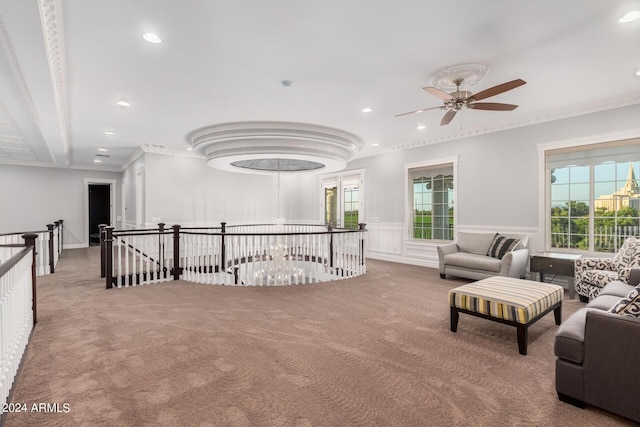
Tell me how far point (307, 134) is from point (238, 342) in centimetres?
425

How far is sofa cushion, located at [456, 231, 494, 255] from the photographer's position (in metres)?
5.98

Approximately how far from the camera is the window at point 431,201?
709 centimetres

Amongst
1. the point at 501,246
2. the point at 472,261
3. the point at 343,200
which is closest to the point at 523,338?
the point at 472,261

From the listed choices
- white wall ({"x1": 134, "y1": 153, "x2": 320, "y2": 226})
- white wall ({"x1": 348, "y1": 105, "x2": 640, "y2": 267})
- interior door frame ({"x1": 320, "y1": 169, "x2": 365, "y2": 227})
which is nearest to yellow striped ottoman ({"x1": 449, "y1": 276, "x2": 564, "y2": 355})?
white wall ({"x1": 348, "y1": 105, "x2": 640, "y2": 267})

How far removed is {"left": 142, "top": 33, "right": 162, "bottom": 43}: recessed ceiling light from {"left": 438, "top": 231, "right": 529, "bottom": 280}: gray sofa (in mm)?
5537

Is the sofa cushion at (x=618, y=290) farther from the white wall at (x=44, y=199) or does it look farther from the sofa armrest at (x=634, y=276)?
the white wall at (x=44, y=199)

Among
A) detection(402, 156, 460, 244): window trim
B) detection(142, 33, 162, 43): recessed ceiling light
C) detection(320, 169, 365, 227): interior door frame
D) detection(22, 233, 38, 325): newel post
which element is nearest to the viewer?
detection(142, 33, 162, 43): recessed ceiling light

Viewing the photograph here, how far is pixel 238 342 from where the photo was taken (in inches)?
119

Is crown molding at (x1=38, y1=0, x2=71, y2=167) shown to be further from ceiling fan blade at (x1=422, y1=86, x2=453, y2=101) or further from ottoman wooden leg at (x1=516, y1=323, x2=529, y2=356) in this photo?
ottoman wooden leg at (x1=516, y1=323, x2=529, y2=356)

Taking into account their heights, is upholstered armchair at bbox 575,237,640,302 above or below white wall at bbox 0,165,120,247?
below

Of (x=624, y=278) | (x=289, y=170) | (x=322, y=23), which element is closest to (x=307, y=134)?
(x=289, y=170)

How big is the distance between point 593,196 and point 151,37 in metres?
6.67

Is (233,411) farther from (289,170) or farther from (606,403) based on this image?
(289,170)

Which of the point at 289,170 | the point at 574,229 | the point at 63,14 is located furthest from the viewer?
the point at 289,170
